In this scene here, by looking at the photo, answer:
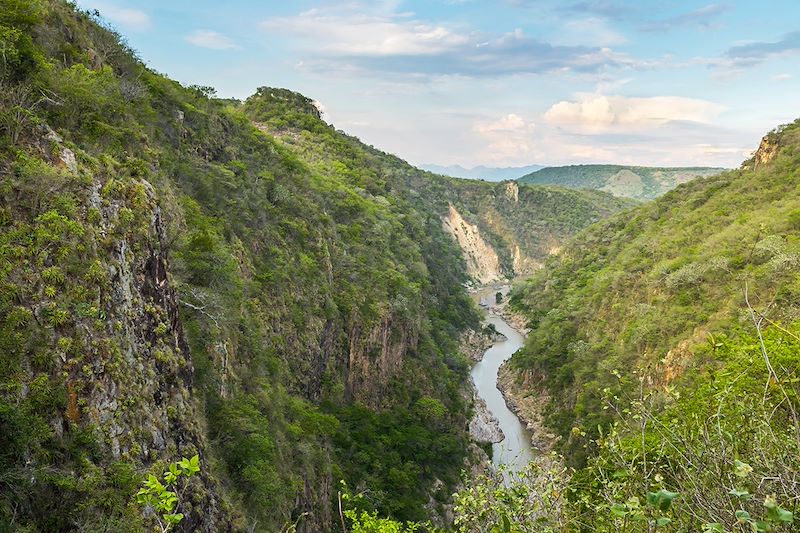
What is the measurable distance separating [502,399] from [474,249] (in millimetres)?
74573

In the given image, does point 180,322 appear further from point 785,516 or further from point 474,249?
point 474,249

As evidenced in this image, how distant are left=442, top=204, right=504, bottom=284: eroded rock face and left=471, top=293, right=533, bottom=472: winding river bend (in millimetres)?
36749

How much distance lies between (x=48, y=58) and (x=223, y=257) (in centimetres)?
803

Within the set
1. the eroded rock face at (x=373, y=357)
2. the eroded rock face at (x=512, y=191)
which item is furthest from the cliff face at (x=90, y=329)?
the eroded rock face at (x=512, y=191)

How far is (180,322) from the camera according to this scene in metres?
13.9

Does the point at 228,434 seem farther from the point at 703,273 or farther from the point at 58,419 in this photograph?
the point at 703,273

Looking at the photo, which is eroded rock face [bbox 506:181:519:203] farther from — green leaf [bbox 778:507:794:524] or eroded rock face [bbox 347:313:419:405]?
green leaf [bbox 778:507:794:524]

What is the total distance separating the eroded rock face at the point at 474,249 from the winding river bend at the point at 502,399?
3675 cm

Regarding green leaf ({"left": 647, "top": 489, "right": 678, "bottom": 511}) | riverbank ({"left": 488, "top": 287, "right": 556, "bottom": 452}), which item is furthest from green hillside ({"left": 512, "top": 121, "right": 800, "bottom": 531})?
green leaf ({"left": 647, "top": 489, "right": 678, "bottom": 511})

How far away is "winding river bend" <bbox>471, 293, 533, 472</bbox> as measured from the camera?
39.4 metres

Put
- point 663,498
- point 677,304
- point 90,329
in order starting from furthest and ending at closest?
point 677,304 < point 90,329 < point 663,498

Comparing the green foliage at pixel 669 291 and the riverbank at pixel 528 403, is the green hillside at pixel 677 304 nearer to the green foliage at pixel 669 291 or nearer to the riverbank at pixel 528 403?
the green foliage at pixel 669 291

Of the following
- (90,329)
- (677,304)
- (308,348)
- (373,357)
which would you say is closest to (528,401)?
(677,304)

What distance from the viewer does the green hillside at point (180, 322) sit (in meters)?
8.65
